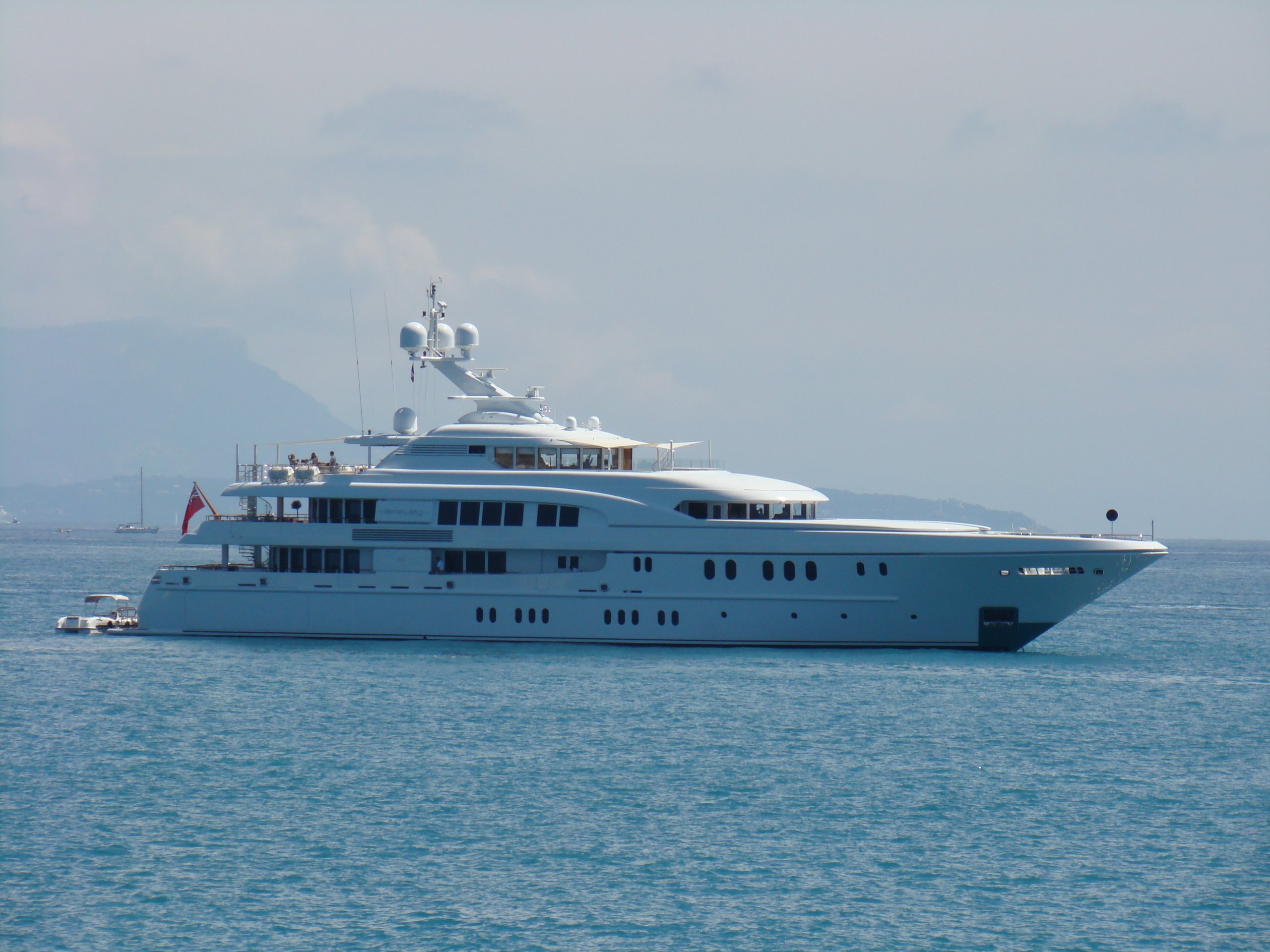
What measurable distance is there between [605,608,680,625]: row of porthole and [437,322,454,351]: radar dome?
10.3 meters

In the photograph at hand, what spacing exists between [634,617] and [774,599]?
12.2ft

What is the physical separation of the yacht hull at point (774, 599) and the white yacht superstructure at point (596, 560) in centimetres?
5

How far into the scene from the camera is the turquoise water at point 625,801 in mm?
19656

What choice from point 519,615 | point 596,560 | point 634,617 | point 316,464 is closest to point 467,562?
point 519,615

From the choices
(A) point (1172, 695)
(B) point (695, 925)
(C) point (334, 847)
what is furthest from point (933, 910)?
(A) point (1172, 695)

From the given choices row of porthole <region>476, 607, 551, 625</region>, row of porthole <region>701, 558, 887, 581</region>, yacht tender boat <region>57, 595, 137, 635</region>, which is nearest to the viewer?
row of porthole <region>701, 558, 887, 581</region>

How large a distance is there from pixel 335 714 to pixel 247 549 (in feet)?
54.1

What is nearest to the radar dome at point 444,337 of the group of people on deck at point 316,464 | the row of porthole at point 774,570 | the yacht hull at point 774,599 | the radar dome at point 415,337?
the radar dome at point 415,337

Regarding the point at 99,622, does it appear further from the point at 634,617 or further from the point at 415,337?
the point at 634,617

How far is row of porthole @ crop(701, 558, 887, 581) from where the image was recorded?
3931cm

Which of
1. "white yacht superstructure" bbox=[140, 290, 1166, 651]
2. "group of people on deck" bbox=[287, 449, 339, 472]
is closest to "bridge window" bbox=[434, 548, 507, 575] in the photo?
"white yacht superstructure" bbox=[140, 290, 1166, 651]

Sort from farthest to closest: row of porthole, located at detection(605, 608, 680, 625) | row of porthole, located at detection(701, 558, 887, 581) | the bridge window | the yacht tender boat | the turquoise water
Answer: the yacht tender boat
the bridge window
row of porthole, located at detection(605, 608, 680, 625)
row of porthole, located at detection(701, 558, 887, 581)
the turquoise water

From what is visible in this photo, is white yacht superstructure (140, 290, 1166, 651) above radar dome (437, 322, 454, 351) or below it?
below

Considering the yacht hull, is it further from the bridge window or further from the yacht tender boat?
the yacht tender boat
